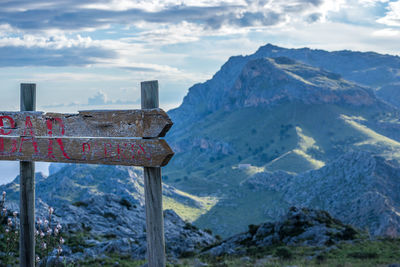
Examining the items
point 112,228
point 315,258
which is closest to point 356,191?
point 112,228

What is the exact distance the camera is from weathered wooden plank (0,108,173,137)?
6.80 metres

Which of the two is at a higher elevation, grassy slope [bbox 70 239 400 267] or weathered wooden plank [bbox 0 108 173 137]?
weathered wooden plank [bbox 0 108 173 137]

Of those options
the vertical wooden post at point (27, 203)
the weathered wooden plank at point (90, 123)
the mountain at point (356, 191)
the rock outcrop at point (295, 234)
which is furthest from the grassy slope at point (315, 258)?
the mountain at point (356, 191)

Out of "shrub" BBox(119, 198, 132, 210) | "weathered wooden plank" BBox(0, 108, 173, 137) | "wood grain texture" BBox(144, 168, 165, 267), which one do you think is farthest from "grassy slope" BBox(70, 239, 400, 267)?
"shrub" BBox(119, 198, 132, 210)

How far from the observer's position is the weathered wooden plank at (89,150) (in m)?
6.80

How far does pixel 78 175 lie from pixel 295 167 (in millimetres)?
102906

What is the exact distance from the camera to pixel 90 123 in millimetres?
7387

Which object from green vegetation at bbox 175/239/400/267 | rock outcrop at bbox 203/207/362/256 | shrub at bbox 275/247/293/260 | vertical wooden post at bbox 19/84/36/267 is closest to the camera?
vertical wooden post at bbox 19/84/36/267

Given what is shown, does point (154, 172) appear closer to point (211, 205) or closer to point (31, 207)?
point (31, 207)

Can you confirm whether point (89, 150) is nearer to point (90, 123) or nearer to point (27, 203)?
point (90, 123)

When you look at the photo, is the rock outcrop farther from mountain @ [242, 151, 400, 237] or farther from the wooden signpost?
mountain @ [242, 151, 400, 237]

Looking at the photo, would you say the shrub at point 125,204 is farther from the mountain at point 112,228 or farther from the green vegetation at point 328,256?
the green vegetation at point 328,256

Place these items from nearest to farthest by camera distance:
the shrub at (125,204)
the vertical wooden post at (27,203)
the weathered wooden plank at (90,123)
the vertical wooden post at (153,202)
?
the weathered wooden plank at (90,123)
the vertical wooden post at (153,202)
the vertical wooden post at (27,203)
the shrub at (125,204)

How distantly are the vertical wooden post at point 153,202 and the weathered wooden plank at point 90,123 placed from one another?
322 mm
